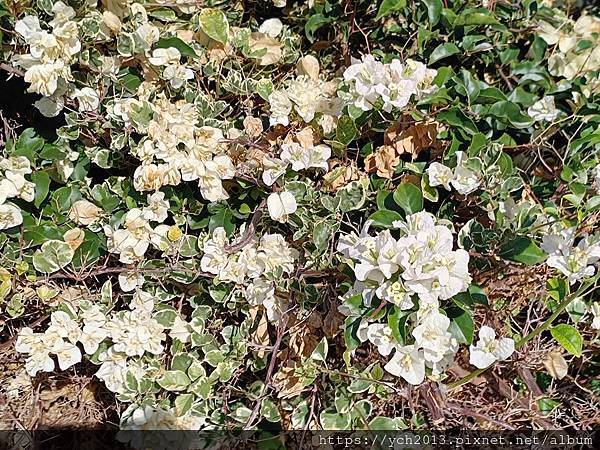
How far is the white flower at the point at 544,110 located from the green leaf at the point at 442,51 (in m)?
0.23

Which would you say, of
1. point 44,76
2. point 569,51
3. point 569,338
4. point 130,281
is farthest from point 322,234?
point 569,51

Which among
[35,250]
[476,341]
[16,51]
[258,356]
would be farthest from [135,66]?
[476,341]

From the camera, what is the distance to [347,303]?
111 centimetres

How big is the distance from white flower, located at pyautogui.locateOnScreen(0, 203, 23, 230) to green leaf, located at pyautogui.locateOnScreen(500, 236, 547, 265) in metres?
0.93

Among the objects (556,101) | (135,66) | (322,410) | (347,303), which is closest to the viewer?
(347,303)

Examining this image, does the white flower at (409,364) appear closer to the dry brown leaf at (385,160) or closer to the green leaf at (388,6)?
the dry brown leaf at (385,160)

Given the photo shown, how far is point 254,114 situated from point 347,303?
1.90 ft

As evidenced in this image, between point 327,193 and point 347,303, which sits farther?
point 327,193

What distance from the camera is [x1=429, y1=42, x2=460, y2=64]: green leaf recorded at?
144 cm

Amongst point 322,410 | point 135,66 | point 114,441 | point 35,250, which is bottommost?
point 114,441

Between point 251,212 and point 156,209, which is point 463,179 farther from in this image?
point 156,209

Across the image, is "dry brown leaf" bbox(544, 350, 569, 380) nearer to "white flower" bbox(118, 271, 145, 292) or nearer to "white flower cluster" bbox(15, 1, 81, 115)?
"white flower" bbox(118, 271, 145, 292)

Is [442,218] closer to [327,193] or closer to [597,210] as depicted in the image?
[327,193]

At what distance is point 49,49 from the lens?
1.23 metres
